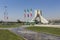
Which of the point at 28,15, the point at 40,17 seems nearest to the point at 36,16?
the point at 40,17

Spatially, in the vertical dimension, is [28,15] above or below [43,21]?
above

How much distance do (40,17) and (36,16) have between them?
13.2 feet

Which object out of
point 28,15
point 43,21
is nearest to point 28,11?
point 28,15

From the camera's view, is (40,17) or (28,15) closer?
(28,15)

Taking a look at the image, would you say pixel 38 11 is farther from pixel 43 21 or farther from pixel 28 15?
pixel 28 15

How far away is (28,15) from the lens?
212 ft

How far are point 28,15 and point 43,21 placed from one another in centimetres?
8653

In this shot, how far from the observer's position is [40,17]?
154625 mm

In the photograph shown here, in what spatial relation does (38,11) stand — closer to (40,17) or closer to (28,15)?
(40,17)

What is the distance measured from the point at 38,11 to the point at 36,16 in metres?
5.23

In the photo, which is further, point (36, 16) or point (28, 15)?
point (36, 16)

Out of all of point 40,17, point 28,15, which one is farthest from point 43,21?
point 28,15

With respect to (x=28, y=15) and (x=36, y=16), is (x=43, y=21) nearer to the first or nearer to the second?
(x=36, y=16)

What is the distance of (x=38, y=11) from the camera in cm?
15462
